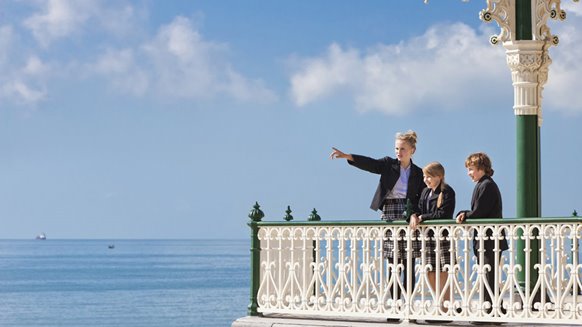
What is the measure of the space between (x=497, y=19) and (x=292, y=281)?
391 cm

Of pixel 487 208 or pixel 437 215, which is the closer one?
pixel 487 208

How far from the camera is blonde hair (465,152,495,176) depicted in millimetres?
13781

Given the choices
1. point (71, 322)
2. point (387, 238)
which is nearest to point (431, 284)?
point (387, 238)

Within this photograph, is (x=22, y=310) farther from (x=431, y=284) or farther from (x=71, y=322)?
(x=431, y=284)

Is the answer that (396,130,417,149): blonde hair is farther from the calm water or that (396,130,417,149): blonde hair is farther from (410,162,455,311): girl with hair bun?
the calm water

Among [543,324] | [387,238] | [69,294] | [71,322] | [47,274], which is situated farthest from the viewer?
[47,274]

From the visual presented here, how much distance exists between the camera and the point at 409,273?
14164 millimetres

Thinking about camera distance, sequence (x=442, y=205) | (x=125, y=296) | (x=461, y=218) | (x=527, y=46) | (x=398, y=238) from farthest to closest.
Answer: (x=125, y=296) < (x=527, y=46) < (x=398, y=238) < (x=442, y=205) < (x=461, y=218)

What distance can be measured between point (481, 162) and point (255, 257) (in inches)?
120

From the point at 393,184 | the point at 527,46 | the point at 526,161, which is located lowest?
the point at 393,184

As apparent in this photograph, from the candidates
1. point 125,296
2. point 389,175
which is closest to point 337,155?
point 389,175

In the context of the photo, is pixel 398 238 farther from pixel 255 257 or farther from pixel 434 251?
pixel 255 257

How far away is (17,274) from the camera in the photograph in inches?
4545

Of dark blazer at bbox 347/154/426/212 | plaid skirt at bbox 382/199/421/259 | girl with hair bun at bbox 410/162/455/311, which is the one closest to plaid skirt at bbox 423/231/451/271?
girl with hair bun at bbox 410/162/455/311
